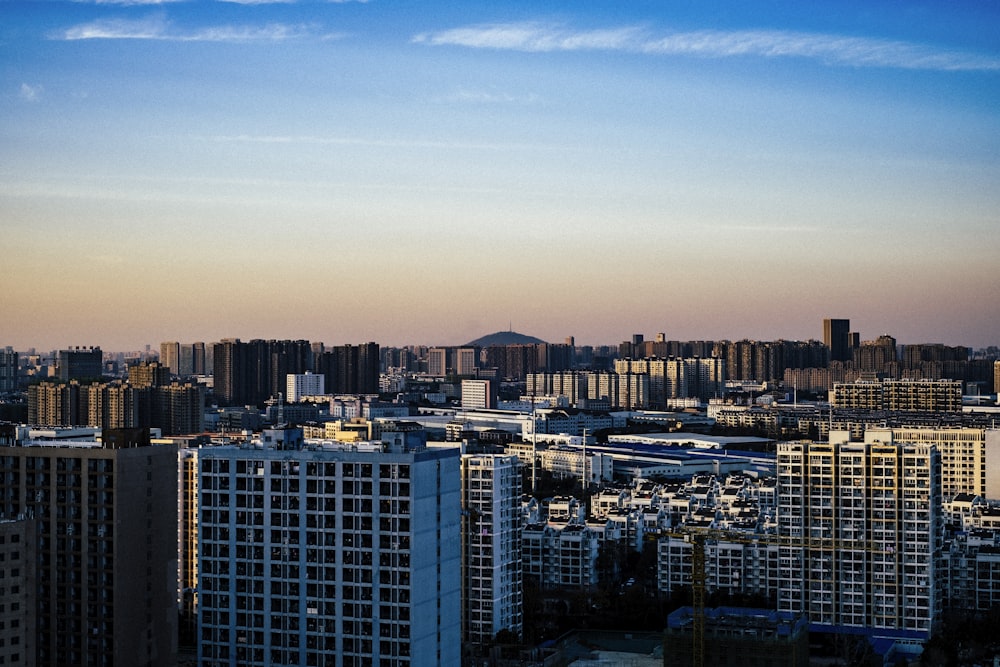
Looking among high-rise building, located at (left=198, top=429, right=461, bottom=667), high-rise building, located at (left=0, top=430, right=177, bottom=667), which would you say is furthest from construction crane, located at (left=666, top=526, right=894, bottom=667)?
high-rise building, located at (left=0, top=430, right=177, bottom=667)

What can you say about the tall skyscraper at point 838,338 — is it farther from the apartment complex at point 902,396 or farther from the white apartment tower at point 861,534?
the white apartment tower at point 861,534

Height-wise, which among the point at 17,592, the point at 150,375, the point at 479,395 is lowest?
the point at 17,592

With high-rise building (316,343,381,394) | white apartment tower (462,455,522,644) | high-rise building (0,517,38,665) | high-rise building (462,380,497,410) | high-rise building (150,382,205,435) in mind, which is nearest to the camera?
high-rise building (0,517,38,665)

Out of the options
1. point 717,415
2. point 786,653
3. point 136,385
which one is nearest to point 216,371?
point 136,385

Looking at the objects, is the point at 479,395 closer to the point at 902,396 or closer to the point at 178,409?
the point at 178,409

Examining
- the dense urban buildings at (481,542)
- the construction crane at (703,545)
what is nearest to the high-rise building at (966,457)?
the dense urban buildings at (481,542)

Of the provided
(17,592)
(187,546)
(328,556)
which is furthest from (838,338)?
(17,592)

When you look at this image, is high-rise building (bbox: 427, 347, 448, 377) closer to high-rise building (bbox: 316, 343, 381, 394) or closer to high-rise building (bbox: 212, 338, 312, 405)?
high-rise building (bbox: 316, 343, 381, 394)
